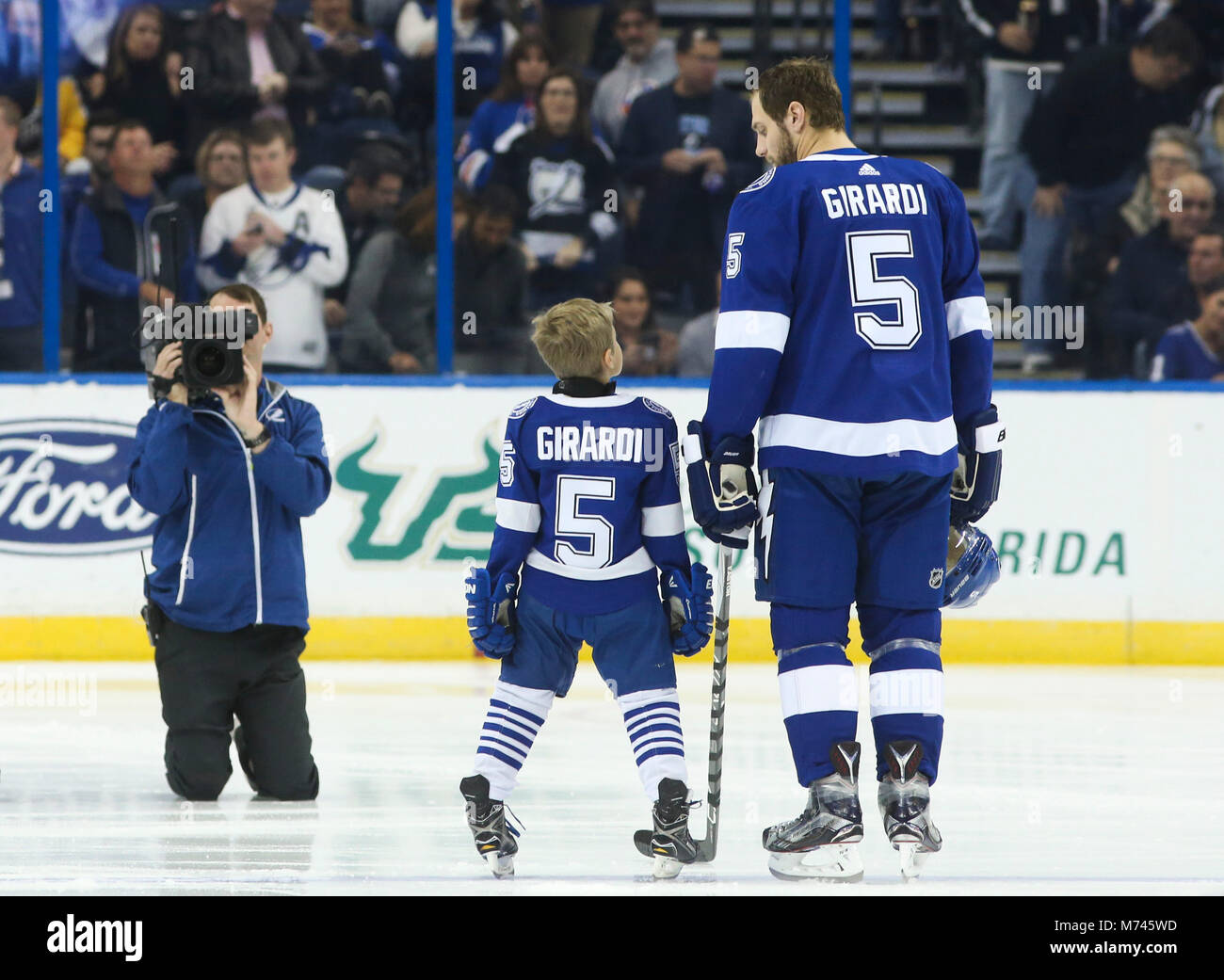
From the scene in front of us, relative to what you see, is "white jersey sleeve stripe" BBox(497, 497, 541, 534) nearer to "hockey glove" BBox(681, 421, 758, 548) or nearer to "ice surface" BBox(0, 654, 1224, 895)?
"hockey glove" BBox(681, 421, 758, 548)

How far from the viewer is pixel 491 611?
371cm

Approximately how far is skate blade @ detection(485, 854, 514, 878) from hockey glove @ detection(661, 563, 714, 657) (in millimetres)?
503

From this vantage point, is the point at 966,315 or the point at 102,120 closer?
the point at 966,315

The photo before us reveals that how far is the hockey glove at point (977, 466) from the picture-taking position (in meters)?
3.86

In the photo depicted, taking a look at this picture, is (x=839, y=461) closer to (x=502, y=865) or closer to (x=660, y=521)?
(x=660, y=521)

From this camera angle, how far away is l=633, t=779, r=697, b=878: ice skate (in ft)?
11.9

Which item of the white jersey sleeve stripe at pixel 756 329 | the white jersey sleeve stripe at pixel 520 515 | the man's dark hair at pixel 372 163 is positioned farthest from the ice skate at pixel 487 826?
the man's dark hair at pixel 372 163

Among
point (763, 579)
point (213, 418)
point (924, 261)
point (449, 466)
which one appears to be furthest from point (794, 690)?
point (449, 466)

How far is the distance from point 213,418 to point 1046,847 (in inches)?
88.1

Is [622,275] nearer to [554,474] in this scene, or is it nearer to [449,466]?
[449,466]

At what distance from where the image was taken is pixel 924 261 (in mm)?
3699

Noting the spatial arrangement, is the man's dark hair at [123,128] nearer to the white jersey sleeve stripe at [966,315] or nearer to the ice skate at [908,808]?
the white jersey sleeve stripe at [966,315]

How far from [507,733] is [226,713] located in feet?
4.38

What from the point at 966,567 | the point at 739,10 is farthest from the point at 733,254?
the point at 739,10
